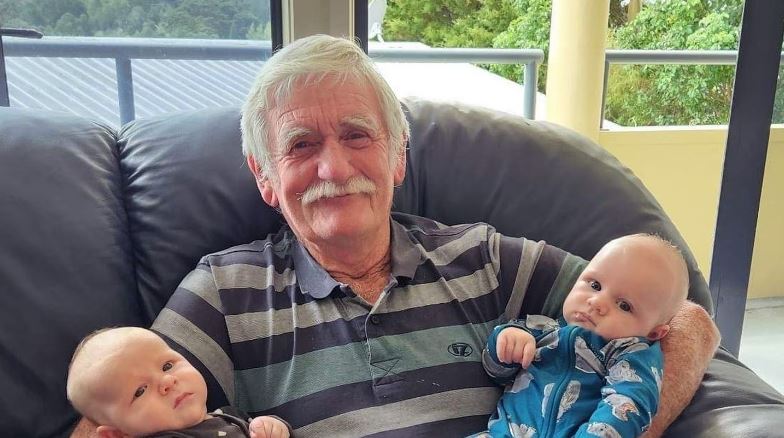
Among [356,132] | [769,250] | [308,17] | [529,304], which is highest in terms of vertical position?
[308,17]

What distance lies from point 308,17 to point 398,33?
4.75 m

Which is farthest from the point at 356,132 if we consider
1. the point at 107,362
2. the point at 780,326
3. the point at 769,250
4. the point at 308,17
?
the point at 780,326

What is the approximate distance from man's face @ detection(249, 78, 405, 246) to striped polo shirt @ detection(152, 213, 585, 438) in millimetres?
101

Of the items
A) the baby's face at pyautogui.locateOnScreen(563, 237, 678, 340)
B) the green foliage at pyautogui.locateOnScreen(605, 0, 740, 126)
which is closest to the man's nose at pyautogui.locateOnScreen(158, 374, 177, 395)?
the baby's face at pyautogui.locateOnScreen(563, 237, 678, 340)

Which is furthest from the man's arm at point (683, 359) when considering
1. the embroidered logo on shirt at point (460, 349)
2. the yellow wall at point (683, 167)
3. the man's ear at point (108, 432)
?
the yellow wall at point (683, 167)

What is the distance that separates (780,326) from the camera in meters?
3.03

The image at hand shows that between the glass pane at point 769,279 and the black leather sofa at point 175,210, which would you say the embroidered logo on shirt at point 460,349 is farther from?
the glass pane at point 769,279

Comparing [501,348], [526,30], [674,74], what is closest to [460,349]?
[501,348]

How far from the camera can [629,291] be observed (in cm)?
112

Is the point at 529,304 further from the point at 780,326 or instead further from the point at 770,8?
the point at 780,326

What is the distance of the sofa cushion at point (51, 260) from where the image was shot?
3.77ft

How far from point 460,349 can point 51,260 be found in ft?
2.50

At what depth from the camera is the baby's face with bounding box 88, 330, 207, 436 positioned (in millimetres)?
963

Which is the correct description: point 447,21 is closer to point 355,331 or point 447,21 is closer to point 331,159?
point 331,159
